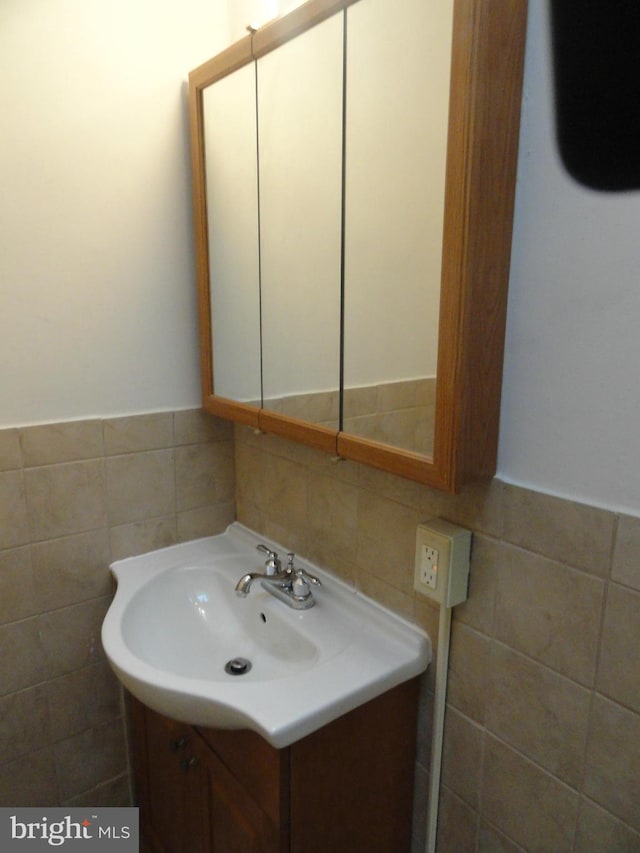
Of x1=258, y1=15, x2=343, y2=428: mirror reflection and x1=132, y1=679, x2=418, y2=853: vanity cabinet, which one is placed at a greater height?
x1=258, y1=15, x2=343, y2=428: mirror reflection

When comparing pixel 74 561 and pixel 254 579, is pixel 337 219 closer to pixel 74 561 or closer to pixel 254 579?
pixel 254 579

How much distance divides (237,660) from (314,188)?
3.31 feet

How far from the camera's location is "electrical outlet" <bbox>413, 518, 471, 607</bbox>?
0.90 meters

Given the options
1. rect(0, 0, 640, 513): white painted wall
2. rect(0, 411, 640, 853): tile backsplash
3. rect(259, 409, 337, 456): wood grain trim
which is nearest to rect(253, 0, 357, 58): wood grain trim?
rect(0, 0, 640, 513): white painted wall

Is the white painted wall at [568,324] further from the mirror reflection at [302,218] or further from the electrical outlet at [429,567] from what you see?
the mirror reflection at [302,218]

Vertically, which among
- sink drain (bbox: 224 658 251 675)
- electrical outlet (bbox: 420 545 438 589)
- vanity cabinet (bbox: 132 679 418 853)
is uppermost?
electrical outlet (bbox: 420 545 438 589)

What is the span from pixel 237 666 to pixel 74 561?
0.48 metres

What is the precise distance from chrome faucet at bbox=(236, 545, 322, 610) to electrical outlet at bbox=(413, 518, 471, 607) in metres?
0.33

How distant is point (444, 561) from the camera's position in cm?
90

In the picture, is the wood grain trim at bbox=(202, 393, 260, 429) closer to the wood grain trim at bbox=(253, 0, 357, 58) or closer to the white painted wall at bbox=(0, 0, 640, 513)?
the white painted wall at bbox=(0, 0, 640, 513)

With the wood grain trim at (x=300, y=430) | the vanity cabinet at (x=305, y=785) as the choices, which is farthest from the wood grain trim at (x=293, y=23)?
the vanity cabinet at (x=305, y=785)

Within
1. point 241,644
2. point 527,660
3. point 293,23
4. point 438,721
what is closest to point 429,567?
point 527,660

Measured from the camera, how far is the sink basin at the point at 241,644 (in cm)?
89

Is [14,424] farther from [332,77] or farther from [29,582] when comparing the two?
[332,77]
